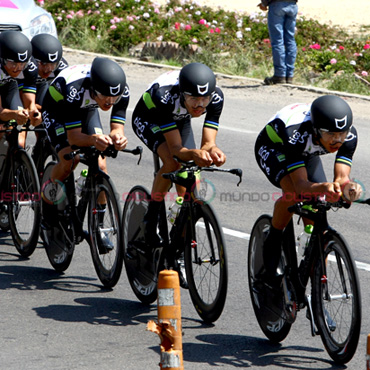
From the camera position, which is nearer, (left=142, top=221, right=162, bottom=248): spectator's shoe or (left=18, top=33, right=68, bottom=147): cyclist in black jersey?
(left=142, top=221, right=162, bottom=248): spectator's shoe

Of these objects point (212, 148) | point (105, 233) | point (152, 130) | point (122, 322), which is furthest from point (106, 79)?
point (122, 322)

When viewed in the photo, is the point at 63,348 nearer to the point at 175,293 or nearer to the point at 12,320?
the point at 12,320

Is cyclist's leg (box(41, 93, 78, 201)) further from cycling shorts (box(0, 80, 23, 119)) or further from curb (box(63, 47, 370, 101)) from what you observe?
curb (box(63, 47, 370, 101))

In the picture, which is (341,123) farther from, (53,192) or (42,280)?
(42,280)

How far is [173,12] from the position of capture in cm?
2016

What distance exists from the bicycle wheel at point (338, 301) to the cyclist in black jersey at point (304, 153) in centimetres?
33

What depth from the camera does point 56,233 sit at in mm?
7711

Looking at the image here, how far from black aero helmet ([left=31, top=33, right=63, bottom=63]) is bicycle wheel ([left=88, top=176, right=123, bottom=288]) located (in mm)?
1851

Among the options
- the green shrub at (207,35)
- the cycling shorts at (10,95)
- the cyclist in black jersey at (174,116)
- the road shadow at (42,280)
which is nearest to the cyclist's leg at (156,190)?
the cyclist in black jersey at (174,116)

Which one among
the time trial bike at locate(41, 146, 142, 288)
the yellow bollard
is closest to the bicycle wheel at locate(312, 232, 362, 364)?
the yellow bollard

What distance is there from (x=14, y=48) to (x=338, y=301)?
385 cm

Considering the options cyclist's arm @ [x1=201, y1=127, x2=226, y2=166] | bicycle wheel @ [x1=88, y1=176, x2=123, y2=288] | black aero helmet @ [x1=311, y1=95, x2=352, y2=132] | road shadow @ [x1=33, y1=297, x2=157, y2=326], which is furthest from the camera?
bicycle wheel @ [x1=88, y1=176, x2=123, y2=288]

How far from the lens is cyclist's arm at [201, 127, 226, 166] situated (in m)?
6.12

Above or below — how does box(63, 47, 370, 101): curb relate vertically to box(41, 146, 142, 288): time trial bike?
above
